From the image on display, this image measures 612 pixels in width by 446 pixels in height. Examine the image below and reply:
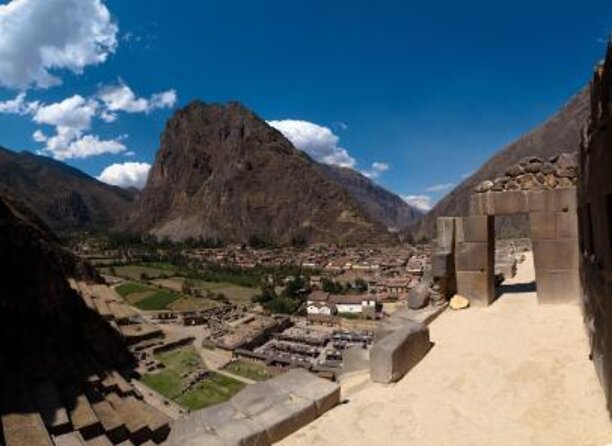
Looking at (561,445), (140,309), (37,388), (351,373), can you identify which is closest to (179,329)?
(140,309)

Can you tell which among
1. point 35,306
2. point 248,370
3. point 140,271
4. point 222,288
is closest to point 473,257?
point 35,306

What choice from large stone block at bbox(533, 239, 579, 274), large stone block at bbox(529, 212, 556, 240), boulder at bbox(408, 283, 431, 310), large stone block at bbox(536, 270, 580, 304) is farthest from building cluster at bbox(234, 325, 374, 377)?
large stone block at bbox(529, 212, 556, 240)

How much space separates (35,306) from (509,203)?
25055mm

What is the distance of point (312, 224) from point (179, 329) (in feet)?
403

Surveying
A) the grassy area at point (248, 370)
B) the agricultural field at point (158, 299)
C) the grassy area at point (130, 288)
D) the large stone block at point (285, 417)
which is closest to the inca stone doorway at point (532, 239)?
the large stone block at point (285, 417)

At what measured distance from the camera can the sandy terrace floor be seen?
18.3 feet

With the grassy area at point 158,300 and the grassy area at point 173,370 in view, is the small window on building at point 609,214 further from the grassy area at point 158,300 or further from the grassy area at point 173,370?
the grassy area at point 158,300

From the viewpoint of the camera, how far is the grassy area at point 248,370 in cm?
3853

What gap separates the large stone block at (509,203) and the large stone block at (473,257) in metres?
0.90

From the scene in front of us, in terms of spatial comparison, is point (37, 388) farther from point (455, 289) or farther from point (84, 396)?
point (455, 289)

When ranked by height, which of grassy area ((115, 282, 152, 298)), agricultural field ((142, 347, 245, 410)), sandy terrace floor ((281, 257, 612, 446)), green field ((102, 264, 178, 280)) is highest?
sandy terrace floor ((281, 257, 612, 446))

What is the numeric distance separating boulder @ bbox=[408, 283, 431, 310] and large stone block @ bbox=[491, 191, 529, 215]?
244 cm

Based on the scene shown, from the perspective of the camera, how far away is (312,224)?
178 m

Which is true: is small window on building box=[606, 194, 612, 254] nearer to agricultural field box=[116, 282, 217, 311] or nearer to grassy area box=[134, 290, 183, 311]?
agricultural field box=[116, 282, 217, 311]
